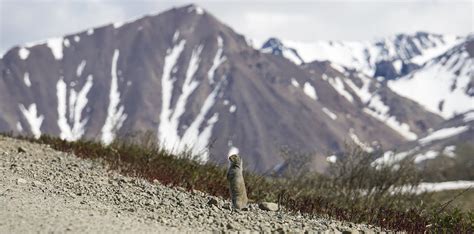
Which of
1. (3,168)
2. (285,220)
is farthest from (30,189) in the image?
(285,220)

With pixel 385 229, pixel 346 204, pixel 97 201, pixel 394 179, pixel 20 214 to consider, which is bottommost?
pixel 20 214

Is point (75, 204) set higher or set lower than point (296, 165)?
lower

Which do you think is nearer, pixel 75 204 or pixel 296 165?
pixel 75 204

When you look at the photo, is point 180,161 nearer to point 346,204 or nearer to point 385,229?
point 346,204

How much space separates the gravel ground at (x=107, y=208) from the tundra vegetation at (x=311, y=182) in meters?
0.81

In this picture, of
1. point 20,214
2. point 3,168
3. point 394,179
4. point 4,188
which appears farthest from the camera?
point 394,179

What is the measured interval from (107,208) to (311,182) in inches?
324

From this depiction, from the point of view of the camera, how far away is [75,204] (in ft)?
29.2

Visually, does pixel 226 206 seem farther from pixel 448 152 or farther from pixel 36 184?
pixel 448 152

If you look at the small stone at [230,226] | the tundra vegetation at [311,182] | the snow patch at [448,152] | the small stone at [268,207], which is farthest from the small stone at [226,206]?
the snow patch at [448,152]

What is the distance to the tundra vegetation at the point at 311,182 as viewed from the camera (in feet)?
36.5

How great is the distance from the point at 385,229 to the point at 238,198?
2.33m

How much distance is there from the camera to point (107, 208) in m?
8.81

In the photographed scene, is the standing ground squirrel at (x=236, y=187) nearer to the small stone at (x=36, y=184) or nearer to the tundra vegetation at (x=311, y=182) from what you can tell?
the tundra vegetation at (x=311, y=182)
